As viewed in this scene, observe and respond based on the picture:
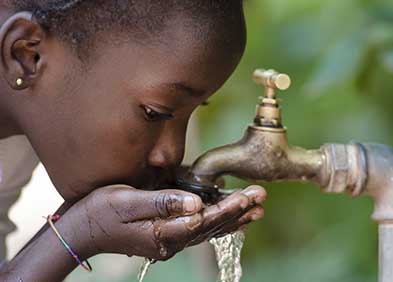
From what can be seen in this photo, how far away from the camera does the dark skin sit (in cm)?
130

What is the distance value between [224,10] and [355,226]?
43.0 inches

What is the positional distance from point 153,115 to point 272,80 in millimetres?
188

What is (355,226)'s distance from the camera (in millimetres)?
2303

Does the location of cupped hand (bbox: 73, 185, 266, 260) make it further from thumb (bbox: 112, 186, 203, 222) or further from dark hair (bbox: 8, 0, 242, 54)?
dark hair (bbox: 8, 0, 242, 54)

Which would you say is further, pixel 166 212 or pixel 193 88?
pixel 193 88

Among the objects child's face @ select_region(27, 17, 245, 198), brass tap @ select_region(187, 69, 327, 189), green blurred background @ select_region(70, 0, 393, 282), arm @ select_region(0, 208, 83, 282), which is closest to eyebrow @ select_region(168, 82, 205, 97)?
child's face @ select_region(27, 17, 245, 198)

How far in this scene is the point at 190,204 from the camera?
119 cm

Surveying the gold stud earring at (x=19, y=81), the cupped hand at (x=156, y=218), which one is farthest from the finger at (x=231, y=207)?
the gold stud earring at (x=19, y=81)

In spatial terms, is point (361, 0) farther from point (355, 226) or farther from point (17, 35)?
point (17, 35)

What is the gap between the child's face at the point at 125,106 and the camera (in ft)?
4.30

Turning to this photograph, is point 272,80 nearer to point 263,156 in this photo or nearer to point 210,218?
point 263,156

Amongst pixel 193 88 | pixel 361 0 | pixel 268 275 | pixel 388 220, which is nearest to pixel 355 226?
pixel 268 275

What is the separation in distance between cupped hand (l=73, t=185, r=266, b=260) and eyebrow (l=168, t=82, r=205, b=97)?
0.15 m

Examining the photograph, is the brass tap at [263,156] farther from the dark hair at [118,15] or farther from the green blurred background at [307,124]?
the green blurred background at [307,124]
